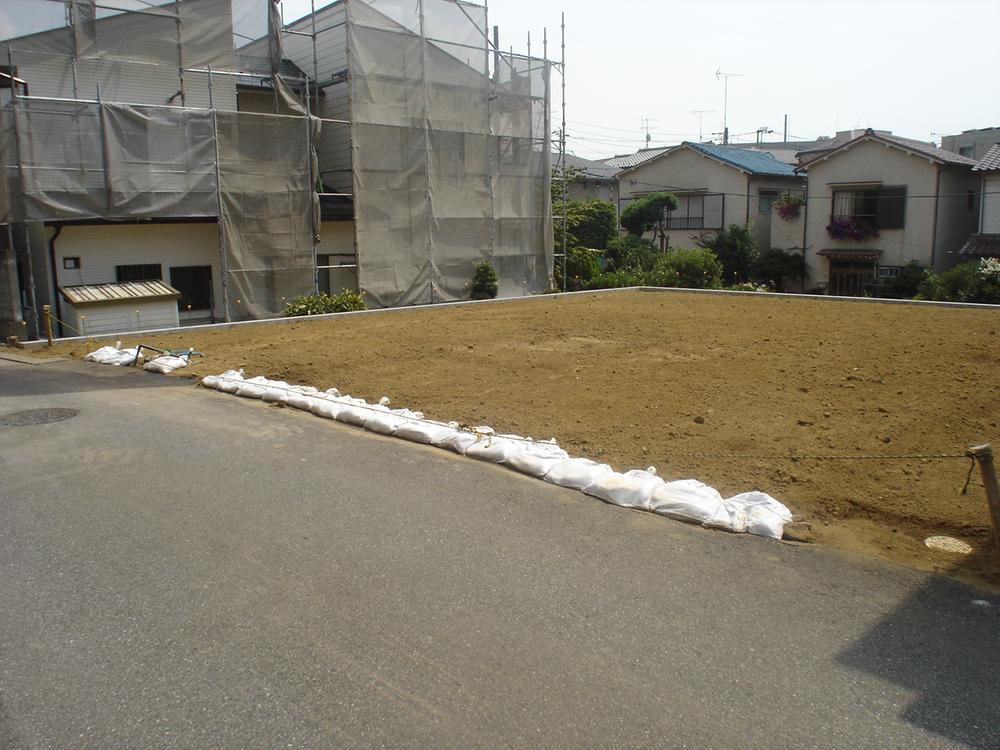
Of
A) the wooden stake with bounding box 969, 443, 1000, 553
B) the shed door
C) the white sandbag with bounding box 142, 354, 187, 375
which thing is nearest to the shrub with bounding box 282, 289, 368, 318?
the shed door

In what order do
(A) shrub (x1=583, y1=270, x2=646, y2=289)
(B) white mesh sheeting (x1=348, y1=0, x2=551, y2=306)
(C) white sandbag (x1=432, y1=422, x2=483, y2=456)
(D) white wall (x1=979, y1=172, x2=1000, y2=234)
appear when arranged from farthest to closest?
(D) white wall (x1=979, y1=172, x2=1000, y2=234) → (A) shrub (x1=583, y1=270, x2=646, y2=289) → (B) white mesh sheeting (x1=348, y1=0, x2=551, y2=306) → (C) white sandbag (x1=432, y1=422, x2=483, y2=456)

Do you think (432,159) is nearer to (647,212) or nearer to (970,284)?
(970,284)

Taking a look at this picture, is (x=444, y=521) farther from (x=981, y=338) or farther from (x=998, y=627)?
(x=981, y=338)

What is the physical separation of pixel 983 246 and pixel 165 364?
2386 cm

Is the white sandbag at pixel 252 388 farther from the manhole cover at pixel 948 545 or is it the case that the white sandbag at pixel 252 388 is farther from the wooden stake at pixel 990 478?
the wooden stake at pixel 990 478

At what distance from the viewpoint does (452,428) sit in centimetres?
718

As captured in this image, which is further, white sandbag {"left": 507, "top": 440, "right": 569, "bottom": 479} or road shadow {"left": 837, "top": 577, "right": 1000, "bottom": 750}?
white sandbag {"left": 507, "top": 440, "right": 569, "bottom": 479}

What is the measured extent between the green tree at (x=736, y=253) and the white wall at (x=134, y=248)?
18.8m

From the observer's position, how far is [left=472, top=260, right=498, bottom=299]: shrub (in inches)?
774

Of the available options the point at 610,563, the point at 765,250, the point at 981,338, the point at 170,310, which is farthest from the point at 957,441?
the point at 765,250

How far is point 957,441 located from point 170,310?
12642mm

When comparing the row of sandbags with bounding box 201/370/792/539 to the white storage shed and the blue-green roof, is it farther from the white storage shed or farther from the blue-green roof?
the blue-green roof

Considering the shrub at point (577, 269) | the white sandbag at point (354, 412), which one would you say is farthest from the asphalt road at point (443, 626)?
the shrub at point (577, 269)

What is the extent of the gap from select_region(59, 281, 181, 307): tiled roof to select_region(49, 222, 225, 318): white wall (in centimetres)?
73
